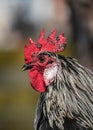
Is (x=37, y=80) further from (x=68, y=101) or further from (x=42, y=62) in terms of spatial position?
(x=68, y=101)

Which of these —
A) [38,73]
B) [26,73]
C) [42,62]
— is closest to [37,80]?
[38,73]

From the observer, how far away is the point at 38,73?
710 centimetres

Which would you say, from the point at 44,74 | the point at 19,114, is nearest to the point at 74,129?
the point at 44,74

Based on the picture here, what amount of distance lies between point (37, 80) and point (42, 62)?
0.63ft

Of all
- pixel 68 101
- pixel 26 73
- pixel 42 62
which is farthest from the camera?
pixel 26 73

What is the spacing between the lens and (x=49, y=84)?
22.9ft

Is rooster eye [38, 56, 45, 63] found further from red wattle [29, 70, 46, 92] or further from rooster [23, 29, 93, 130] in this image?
red wattle [29, 70, 46, 92]

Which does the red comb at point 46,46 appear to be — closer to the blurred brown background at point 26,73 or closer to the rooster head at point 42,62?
the rooster head at point 42,62

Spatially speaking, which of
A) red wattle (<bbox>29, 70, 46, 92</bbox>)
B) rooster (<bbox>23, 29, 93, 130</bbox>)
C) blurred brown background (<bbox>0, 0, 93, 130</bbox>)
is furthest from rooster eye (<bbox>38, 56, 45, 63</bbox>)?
blurred brown background (<bbox>0, 0, 93, 130</bbox>)

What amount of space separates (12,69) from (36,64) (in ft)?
42.3

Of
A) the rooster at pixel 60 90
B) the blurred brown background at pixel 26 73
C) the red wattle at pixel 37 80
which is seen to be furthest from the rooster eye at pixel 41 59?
the blurred brown background at pixel 26 73

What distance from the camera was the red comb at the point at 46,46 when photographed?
709 cm

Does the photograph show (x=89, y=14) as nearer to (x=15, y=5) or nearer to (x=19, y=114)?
(x=19, y=114)

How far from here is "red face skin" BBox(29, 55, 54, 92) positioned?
6992mm
